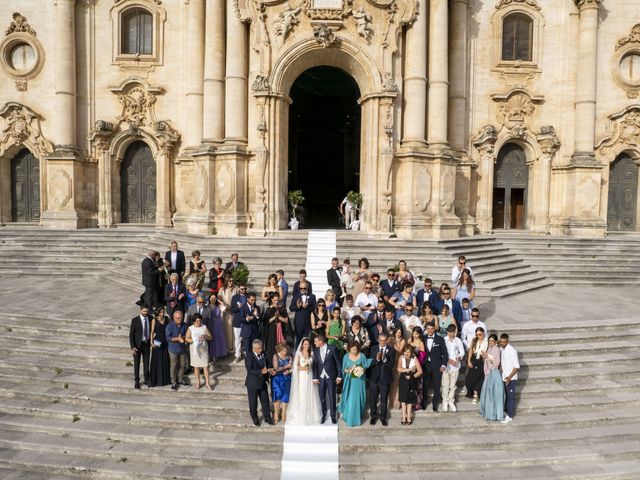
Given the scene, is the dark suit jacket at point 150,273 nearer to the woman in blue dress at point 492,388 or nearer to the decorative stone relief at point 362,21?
the woman in blue dress at point 492,388

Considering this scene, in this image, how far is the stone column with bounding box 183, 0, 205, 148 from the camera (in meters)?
20.4

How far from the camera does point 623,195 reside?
2353 cm

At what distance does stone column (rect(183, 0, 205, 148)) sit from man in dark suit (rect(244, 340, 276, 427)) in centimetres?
1463

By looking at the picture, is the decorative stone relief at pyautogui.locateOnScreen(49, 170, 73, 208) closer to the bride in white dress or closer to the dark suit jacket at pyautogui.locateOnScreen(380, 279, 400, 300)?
the dark suit jacket at pyautogui.locateOnScreen(380, 279, 400, 300)

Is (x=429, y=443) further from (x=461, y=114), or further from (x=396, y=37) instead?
(x=461, y=114)

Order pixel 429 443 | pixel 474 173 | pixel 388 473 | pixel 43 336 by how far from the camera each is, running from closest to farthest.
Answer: pixel 388 473 → pixel 429 443 → pixel 43 336 → pixel 474 173

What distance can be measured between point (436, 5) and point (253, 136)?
909 cm

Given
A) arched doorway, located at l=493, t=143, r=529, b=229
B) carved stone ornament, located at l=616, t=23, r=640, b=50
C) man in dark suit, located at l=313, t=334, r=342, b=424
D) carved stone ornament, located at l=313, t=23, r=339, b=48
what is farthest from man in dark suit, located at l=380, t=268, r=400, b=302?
carved stone ornament, located at l=616, t=23, r=640, b=50

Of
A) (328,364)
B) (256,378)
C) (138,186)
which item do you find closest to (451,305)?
(328,364)

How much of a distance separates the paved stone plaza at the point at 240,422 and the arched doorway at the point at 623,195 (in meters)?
13.3

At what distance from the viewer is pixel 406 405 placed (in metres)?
8.77

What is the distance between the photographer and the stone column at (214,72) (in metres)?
19.0

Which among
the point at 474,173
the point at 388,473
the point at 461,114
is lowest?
the point at 388,473

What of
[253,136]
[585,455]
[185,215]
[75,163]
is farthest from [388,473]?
A: [75,163]
